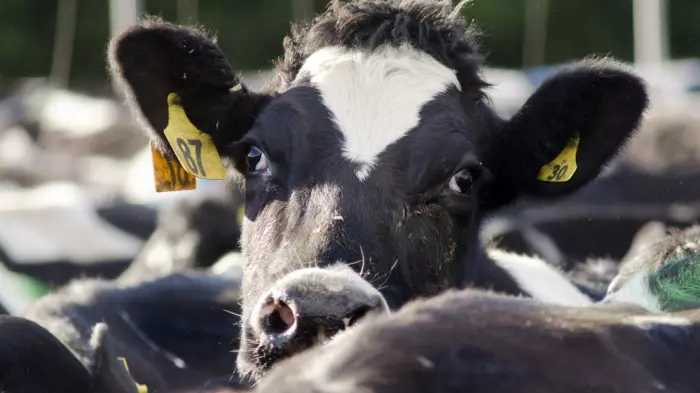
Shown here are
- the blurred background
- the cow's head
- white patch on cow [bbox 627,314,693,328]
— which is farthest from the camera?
the blurred background

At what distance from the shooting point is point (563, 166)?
365 centimetres

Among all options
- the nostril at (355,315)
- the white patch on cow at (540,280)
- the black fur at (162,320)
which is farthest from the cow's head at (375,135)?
the black fur at (162,320)

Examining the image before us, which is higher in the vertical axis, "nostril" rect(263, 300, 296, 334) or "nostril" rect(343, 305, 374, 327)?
"nostril" rect(343, 305, 374, 327)

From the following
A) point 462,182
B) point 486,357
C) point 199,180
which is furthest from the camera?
point 199,180

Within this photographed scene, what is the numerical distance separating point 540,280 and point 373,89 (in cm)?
148

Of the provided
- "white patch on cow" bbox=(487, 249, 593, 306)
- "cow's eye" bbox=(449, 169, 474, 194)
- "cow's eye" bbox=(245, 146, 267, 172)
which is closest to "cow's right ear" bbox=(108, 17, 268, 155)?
"cow's eye" bbox=(245, 146, 267, 172)

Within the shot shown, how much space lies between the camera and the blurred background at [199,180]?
22.4 ft

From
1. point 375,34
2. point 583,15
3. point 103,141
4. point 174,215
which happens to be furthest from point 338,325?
point 583,15

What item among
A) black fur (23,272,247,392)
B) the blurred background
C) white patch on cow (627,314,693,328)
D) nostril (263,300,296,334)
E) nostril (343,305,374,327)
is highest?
white patch on cow (627,314,693,328)

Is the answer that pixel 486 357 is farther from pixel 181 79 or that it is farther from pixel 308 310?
pixel 181 79

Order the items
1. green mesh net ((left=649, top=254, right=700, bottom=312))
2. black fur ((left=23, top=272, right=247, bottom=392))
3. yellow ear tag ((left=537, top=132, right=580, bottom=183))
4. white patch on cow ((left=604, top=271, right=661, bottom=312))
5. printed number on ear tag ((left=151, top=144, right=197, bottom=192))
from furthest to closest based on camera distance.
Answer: black fur ((left=23, top=272, right=247, bottom=392)) < printed number on ear tag ((left=151, top=144, right=197, bottom=192)) < yellow ear tag ((left=537, top=132, right=580, bottom=183)) < white patch on cow ((left=604, top=271, right=661, bottom=312)) < green mesh net ((left=649, top=254, right=700, bottom=312))

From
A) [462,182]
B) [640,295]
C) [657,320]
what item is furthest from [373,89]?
[657,320]

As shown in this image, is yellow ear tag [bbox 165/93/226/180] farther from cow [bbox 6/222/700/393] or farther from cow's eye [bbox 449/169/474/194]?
cow [bbox 6/222/700/393]

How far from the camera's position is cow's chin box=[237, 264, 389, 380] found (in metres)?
2.33
